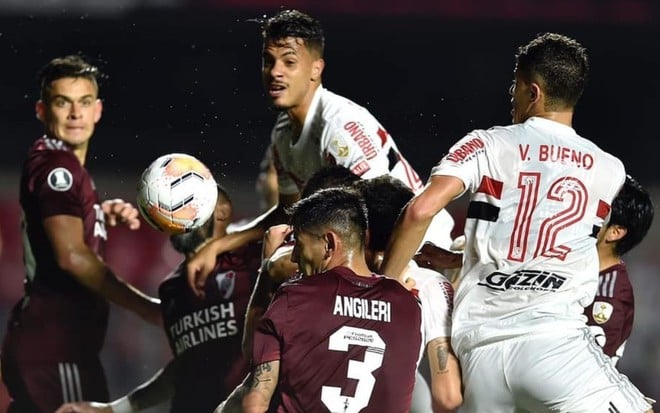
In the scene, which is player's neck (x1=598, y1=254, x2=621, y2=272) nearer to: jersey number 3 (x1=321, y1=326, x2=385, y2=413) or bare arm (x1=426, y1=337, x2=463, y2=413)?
bare arm (x1=426, y1=337, x2=463, y2=413)

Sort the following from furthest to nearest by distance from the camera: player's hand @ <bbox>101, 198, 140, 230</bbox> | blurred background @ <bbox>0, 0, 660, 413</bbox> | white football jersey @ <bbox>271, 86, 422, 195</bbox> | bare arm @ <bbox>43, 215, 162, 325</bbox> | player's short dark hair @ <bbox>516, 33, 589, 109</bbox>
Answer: blurred background @ <bbox>0, 0, 660, 413</bbox> → player's hand @ <bbox>101, 198, 140, 230</bbox> → bare arm @ <bbox>43, 215, 162, 325</bbox> → white football jersey @ <bbox>271, 86, 422, 195</bbox> → player's short dark hair @ <bbox>516, 33, 589, 109</bbox>

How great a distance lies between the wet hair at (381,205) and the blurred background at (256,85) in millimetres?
7077

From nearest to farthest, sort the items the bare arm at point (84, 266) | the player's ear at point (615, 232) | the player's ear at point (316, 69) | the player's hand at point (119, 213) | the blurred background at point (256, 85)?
the player's ear at point (615, 232) < the player's ear at point (316, 69) < the bare arm at point (84, 266) < the player's hand at point (119, 213) < the blurred background at point (256, 85)

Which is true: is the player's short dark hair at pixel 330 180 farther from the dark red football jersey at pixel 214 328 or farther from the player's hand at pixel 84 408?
the player's hand at pixel 84 408

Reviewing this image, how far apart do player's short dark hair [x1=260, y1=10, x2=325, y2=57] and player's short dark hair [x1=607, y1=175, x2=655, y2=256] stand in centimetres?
181

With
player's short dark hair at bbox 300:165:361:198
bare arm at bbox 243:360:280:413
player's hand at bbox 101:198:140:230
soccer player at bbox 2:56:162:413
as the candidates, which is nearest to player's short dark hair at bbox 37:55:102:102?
soccer player at bbox 2:56:162:413

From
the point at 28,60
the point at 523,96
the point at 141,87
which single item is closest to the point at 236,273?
the point at 523,96

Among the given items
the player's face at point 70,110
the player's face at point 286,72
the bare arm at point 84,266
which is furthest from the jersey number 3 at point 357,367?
the player's face at point 70,110

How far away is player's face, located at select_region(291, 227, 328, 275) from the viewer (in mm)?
4953

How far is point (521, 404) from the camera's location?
17.3 feet

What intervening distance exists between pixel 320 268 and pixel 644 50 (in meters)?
10.8

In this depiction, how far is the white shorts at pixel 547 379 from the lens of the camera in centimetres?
517

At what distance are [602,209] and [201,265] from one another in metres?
2.26

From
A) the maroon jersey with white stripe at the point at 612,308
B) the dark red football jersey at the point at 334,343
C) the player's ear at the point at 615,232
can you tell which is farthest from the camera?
the player's ear at the point at 615,232
